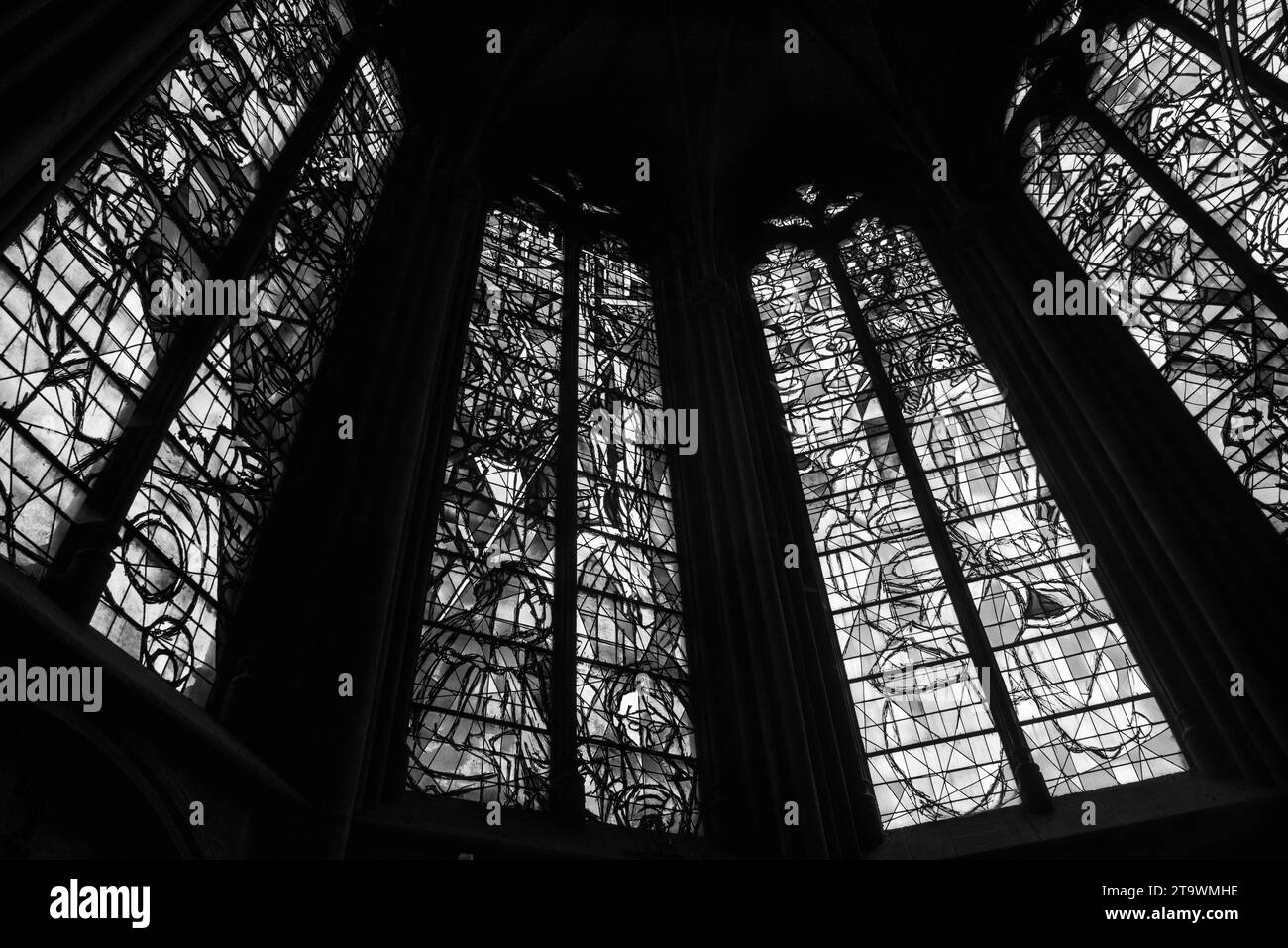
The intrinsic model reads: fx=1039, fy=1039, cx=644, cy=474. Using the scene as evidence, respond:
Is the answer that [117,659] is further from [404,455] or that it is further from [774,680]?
[774,680]

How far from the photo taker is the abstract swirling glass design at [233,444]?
529 centimetres

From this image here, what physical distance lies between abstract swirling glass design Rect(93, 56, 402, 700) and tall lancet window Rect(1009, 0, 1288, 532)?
262 inches

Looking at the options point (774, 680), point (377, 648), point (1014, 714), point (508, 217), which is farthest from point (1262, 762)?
point (508, 217)

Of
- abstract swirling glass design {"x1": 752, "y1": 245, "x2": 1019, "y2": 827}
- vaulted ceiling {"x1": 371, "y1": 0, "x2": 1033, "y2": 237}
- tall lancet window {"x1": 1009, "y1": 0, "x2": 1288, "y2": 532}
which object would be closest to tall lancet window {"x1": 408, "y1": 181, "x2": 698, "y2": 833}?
abstract swirling glass design {"x1": 752, "y1": 245, "x2": 1019, "y2": 827}

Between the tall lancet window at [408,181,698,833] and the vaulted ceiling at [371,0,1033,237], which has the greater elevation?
the vaulted ceiling at [371,0,1033,237]

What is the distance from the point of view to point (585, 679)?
7520mm

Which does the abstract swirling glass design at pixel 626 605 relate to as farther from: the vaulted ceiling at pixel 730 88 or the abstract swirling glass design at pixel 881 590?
the vaulted ceiling at pixel 730 88

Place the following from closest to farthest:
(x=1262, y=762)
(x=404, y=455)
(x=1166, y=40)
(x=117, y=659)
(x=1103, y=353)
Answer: (x=117, y=659), (x=1262, y=762), (x=404, y=455), (x=1103, y=353), (x=1166, y=40)

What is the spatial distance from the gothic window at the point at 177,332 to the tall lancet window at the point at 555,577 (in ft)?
5.24

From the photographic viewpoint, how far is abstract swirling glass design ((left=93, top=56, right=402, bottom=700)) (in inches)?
208

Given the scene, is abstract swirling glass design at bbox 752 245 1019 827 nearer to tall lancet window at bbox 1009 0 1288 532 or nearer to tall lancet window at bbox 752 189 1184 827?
tall lancet window at bbox 752 189 1184 827

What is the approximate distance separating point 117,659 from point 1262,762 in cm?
658

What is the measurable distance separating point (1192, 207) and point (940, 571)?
3.81m

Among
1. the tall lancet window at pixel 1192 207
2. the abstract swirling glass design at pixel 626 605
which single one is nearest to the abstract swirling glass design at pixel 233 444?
the abstract swirling glass design at pixel 626 605
